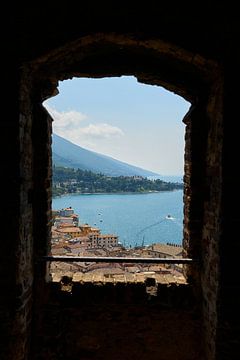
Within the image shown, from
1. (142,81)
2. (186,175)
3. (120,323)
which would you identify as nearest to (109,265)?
(120,323)

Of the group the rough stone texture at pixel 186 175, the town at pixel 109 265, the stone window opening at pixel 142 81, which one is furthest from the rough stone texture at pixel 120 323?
the stone window opening at pixel 142 81

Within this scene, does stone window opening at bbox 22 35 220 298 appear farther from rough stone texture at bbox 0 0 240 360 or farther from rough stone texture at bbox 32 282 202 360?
rough stone texture at bbox 32 282 202 360

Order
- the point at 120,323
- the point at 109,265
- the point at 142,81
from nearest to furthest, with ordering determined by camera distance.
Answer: the point at 120,323 → the point at 142,81 → the point at 109,265

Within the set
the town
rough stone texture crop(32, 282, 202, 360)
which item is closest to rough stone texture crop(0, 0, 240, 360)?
rough stone texture crop(32, 282, 202, 360)

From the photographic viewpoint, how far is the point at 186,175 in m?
3.78

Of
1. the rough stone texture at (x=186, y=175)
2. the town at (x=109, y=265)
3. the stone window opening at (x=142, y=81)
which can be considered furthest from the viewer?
the town at (x=109, y=265)

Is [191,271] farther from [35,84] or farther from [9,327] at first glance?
[35,84]

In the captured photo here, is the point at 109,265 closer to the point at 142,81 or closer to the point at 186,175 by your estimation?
the point at 186,175

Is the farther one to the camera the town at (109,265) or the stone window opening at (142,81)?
the town at (109,265)

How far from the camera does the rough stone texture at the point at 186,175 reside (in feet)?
8.94

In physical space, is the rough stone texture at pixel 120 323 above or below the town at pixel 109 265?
below

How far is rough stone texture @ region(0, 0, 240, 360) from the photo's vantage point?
272 centimetres

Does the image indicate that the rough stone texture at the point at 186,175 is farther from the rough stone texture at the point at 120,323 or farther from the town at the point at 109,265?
the town at the point at 109,265

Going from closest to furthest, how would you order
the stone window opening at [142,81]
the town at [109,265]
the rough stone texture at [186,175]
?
the rough stone texture at [186,175]
the stone window opening at [142,81]
the town at [109,265]
